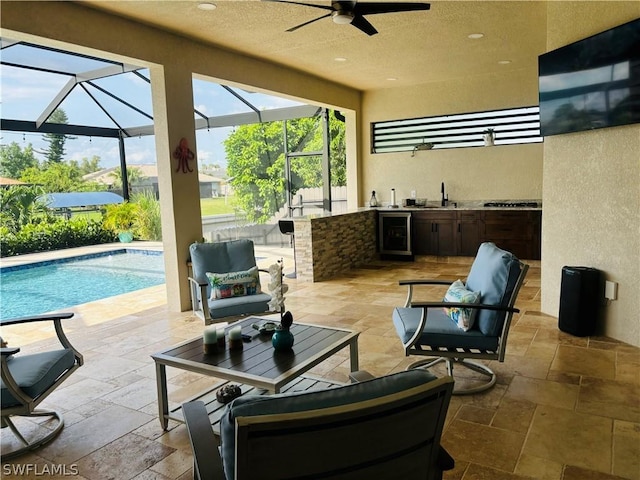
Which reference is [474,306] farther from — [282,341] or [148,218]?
[148,218]

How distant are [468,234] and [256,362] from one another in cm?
574

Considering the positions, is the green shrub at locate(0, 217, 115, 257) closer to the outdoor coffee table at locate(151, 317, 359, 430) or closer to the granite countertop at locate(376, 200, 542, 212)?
the granite countertop at locate(376, 200, 542, 212)

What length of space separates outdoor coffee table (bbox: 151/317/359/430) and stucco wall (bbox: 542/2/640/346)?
8.23 feet

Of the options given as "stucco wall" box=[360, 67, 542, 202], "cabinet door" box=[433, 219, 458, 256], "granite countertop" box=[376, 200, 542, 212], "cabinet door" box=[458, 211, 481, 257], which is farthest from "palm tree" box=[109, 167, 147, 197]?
"cabinet door" box=[458, 211, 481, 257]

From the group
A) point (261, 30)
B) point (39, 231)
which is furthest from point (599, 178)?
point (39, 231)

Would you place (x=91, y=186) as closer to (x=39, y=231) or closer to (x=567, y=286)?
(x=39, y=231)

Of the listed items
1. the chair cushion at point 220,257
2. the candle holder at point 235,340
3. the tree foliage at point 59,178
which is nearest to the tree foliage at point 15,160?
the tree foliage at point 59,178

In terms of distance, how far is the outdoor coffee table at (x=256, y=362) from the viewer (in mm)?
2453

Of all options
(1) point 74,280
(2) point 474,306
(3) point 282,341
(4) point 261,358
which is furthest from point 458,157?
(1) point 74,280

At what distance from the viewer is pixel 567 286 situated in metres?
4.18

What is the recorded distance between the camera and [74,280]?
825 centimetres

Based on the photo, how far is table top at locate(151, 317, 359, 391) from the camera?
2.45 meters

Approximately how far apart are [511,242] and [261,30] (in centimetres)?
485

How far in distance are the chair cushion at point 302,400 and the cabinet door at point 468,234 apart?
21.4ft
